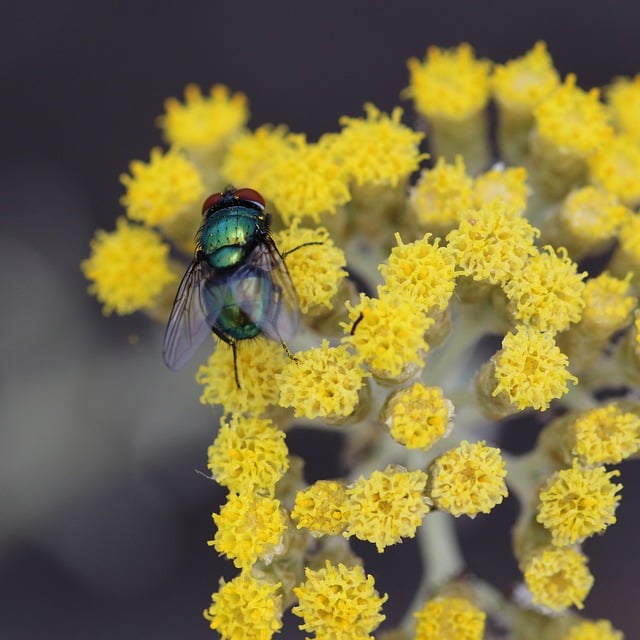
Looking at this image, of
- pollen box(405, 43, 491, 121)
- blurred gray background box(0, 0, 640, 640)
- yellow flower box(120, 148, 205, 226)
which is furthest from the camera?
blurred gray background box(0, 0, 640, 640)

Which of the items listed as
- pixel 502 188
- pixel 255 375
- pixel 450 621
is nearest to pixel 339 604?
pixel 450 621

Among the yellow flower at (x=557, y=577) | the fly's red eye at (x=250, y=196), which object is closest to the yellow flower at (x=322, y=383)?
the fly's red eye at (x=250, y=196)

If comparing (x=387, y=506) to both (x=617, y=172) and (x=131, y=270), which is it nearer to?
(x=131, y=270)

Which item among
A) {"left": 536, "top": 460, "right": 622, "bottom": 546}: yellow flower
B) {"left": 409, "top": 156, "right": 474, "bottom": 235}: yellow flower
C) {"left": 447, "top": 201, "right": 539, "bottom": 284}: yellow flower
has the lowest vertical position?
{"left": 536, "top": 460, "right": 622, "bottom": 546}: yellow flower

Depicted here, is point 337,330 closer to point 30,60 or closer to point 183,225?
point 183,225

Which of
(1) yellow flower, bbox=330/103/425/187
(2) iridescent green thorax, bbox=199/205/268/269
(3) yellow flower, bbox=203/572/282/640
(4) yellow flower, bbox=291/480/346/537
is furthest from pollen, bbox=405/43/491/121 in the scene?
(3) yellow flower, bbox=203/572/282/640

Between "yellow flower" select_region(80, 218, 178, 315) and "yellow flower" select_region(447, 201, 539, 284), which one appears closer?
"yellow flower" select_region(447, 201, 539, 284)

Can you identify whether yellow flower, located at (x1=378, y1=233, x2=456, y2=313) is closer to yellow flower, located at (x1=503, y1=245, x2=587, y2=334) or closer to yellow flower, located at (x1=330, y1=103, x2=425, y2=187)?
yellow flower, located at (x1=503, y1=245, x2=587, y2=334)
